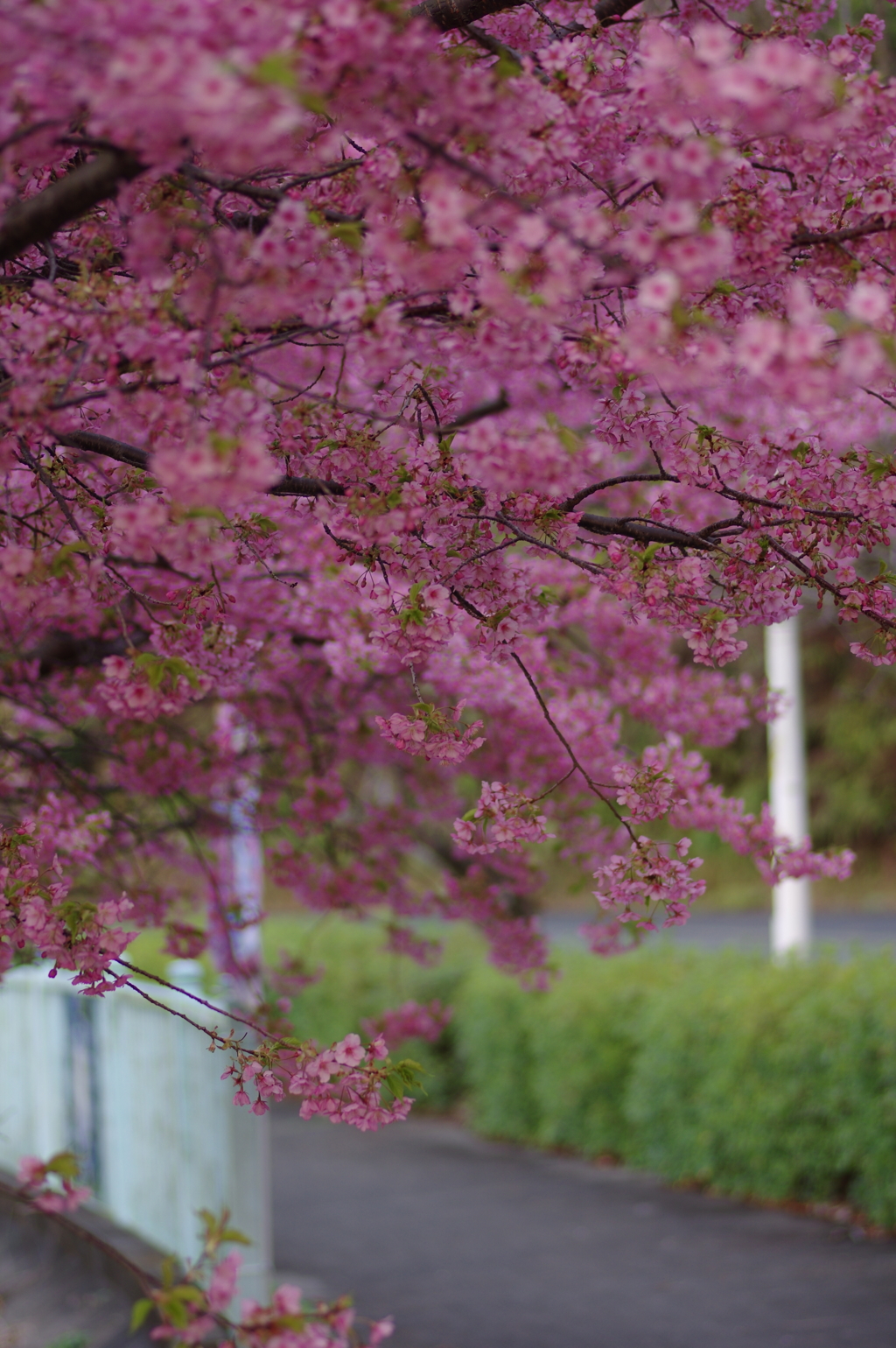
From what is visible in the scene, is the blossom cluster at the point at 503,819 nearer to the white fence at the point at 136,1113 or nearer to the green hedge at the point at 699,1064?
the white fence at the point at 136,1113

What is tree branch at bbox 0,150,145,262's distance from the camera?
2094 millimetres

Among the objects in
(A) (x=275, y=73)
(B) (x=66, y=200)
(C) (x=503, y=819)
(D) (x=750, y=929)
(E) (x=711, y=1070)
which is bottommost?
(E) (x=711, y=1070)

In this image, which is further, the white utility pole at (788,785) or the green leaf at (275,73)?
the white utility pole at (788,785)

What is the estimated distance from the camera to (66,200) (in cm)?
215

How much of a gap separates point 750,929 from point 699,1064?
13473 millimetres

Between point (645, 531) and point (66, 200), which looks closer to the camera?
→ point (66, 200)

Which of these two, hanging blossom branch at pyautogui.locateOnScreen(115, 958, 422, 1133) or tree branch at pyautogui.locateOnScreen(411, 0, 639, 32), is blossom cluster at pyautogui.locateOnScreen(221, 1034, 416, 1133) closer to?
hanging blossom branch at pyautogui.locateOnScreen(115, 958, 422, 1133)

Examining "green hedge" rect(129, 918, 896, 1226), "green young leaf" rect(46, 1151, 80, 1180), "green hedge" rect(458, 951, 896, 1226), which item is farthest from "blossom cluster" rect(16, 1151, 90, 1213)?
"green hedge" rect(458, 951, 896, 1226)

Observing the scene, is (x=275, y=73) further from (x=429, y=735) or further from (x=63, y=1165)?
(x=63, y=1165)

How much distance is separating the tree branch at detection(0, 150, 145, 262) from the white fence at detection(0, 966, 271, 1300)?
14.1 ft

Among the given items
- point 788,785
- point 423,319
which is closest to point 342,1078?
point 423,319

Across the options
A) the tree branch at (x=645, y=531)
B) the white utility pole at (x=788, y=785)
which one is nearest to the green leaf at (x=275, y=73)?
the tree branch at (x=645, y=531)

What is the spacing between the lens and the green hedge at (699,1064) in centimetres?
742

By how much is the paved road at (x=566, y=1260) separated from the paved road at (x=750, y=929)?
8.05 metres
